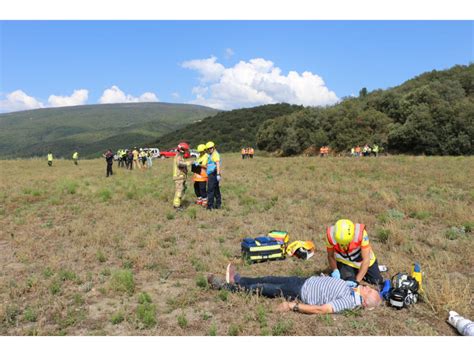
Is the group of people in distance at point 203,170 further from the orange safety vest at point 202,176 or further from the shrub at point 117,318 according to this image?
the shrub at point 117,318

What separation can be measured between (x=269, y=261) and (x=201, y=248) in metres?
1.52

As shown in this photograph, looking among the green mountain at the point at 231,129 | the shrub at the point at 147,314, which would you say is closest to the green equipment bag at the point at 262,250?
the shrub at the point at 147,314

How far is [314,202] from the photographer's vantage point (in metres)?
12.8

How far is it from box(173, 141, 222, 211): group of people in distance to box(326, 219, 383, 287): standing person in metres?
6.09

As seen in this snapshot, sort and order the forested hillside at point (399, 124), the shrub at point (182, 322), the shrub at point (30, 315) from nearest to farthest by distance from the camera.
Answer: the shrub at point (182, 322), the shrub at point (30, 315), the forested hillside at point (399, 124)

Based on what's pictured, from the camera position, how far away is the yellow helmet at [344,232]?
540 centimetres

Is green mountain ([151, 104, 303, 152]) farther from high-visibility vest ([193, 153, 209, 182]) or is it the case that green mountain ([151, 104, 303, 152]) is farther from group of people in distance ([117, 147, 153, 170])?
high-visibility vest ([193, 153, 209, 182])

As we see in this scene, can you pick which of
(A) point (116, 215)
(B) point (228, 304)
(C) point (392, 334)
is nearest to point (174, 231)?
(A) point (116, 215)

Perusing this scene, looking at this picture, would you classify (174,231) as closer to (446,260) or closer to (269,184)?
(446,260)

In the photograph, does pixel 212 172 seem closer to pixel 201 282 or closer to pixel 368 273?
pixel 201 282

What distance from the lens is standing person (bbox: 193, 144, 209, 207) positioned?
38.2 ft

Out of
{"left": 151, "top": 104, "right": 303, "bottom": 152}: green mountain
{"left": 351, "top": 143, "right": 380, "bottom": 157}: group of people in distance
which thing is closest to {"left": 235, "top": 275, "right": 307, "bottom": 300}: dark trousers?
{"left": 351, "top": 143, "right": 380, "bottom": 157}: group of people in distance

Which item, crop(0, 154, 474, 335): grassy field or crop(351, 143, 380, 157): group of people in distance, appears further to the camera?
crop(351, 143, 380, 157): group of people in distance

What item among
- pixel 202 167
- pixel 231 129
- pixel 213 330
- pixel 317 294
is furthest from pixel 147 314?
pixel 231 129
